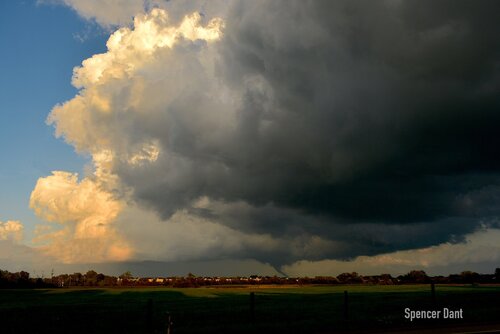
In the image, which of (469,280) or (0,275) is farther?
(0,275)

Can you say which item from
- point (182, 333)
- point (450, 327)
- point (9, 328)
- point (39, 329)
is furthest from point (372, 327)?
point (9, 328)

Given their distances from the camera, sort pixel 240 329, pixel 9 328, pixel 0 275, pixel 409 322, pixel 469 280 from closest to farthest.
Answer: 1. pixel 240 329
2. pixel 409 322
3. pixel 9 328
4. pixel 469 280
5. pixel 0 275

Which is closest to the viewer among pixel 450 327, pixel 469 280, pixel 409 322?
pixel 450 327

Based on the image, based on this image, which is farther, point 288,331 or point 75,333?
point 75,333

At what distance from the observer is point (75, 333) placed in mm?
24719

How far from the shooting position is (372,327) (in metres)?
23.5

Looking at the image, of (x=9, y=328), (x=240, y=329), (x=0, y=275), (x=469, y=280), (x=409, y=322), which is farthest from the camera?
(x=0, y=275)

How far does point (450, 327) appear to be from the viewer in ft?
70.9

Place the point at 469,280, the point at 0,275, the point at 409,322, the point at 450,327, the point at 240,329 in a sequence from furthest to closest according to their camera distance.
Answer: the point at 0,275, the point at 469,280, the point at 409,322, the point at 240,329, the point at 450,327

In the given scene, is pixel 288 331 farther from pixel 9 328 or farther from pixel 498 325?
pixel 9 328

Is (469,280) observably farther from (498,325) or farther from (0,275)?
(0,275)

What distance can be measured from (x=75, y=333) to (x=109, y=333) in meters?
2.31

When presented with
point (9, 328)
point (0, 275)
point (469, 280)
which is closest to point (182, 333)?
point (9, 328)

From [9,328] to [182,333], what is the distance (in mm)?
12253
